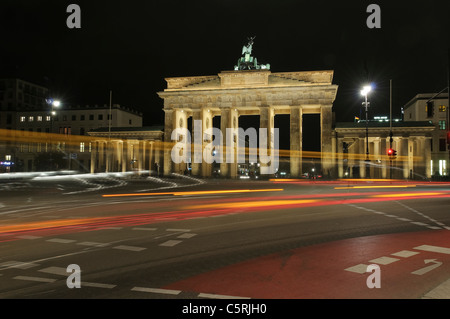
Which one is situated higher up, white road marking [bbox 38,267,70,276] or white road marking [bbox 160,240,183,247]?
white road marking [bbox 38,267,70,276]

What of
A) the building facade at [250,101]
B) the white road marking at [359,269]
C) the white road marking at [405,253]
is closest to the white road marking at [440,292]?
the white road marking at [359,269]

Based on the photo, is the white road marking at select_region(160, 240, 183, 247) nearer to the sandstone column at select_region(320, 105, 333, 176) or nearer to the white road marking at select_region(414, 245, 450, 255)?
the white road marking at select_region(414, 245, 450, 255)

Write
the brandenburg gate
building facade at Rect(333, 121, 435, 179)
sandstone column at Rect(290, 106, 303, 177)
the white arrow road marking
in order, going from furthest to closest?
building facade at Rect(333, 121, 435, 179), sandstone column at Rect(290, 106, 303, 177), the brandenburg gate, the white arrow road marking

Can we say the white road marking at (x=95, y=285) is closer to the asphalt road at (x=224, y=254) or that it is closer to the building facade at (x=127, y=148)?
the asphalt road at (x=224, y=254)

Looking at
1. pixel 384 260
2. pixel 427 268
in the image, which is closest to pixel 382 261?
pixel 384 260

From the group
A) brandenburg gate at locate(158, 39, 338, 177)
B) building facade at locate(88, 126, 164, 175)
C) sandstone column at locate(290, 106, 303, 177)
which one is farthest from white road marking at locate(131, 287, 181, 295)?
building facade at locate(88, 126, 164, 175)

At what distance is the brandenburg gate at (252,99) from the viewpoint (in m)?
58.8

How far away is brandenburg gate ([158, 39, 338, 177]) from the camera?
5878cm

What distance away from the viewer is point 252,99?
60.9 metres

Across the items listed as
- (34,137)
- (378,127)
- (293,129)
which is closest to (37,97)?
(34,137)

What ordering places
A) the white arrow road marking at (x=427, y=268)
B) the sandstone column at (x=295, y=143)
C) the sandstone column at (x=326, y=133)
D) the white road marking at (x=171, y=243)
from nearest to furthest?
the white arrow road marking at (x=427, y=268) < the white road marking at (x=171, y=243) < the sandstone column at (x=326, y=133) < the sandstone column at (x=295, y=143)

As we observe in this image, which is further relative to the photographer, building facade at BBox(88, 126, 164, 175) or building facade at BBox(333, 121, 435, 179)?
building facade at BBox(88, 126, 164, 175)

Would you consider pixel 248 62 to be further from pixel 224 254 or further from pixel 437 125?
pixel 224 254

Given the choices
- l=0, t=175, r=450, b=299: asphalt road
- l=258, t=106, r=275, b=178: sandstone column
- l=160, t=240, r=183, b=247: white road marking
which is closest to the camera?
l=0, t=175, r=450, b=299: asphalt road
